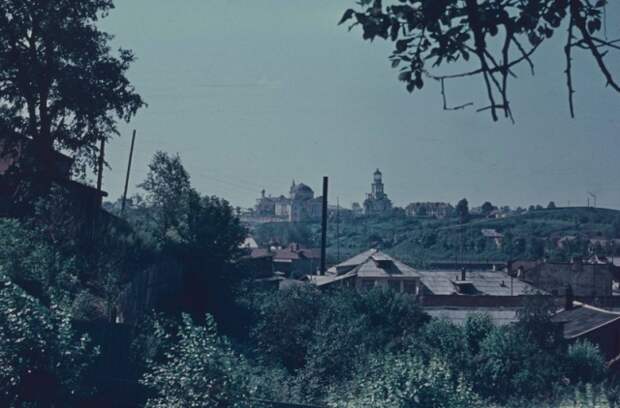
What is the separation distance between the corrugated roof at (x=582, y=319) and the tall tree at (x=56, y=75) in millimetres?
17540

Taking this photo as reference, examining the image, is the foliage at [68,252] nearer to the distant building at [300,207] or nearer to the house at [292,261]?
the house at [292,261]

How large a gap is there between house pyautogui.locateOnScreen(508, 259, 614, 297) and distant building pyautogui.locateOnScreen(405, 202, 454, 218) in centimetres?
10301

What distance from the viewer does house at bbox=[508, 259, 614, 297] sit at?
4972cm

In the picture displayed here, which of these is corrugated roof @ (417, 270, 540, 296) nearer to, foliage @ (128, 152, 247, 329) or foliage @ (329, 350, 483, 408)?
foliage @ (128, 152, 247, 329)

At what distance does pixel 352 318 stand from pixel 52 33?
43.0 ft

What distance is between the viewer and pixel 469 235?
113188 mm

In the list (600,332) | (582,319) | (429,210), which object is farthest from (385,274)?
(429,210)

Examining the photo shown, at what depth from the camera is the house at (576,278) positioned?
49.7m

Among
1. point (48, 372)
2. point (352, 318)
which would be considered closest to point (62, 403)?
point (48, 372)

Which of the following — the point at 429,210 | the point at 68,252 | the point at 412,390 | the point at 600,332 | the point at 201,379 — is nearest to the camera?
the point at 201,379

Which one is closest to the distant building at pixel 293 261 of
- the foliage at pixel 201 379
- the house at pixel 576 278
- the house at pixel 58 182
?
the house at pixel 576 278

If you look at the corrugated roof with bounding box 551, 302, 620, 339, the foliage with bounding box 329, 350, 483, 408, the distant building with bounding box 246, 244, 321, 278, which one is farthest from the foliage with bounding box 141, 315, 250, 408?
the distant building with bounding box 246, 244, 321, 278

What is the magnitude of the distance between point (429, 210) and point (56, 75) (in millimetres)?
143120

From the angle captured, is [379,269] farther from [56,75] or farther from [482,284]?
[56,75]
